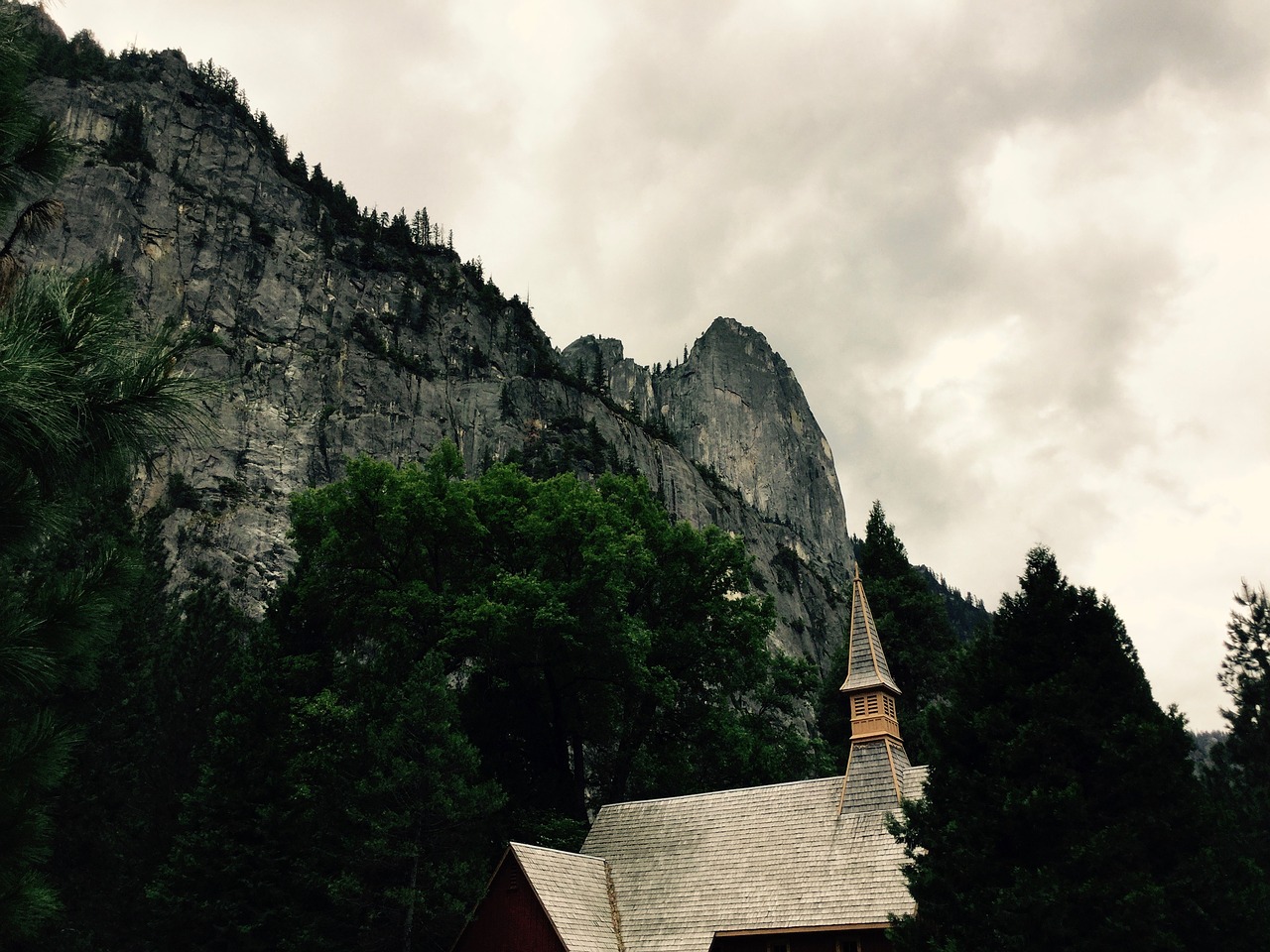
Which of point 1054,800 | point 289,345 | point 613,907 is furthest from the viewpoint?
point 289,345

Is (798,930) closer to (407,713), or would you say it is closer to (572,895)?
(572,895)

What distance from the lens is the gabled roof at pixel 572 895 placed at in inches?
948

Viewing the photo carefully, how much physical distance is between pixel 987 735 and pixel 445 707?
14838mm

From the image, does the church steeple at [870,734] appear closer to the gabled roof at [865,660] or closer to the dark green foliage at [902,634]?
the gabled roof at [865,660]

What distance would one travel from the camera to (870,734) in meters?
26.4

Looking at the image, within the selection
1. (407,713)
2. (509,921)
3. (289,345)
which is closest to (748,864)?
(509,921)

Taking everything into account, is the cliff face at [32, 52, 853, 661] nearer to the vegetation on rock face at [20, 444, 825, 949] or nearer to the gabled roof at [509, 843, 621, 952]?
the vegetation on rock face at [20, 444, 825, 949]

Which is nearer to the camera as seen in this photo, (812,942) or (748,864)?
(812,942)

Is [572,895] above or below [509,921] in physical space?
above

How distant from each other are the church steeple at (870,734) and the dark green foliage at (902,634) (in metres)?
13.7

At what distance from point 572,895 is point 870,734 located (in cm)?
865

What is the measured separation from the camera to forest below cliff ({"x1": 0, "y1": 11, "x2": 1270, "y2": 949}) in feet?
37.1

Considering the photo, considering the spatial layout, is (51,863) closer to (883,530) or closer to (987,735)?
(987,735)

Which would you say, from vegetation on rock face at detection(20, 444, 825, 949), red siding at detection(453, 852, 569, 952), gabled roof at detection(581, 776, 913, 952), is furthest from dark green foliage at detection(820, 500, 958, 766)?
red siding at detection(453, 852, 569, 952)
